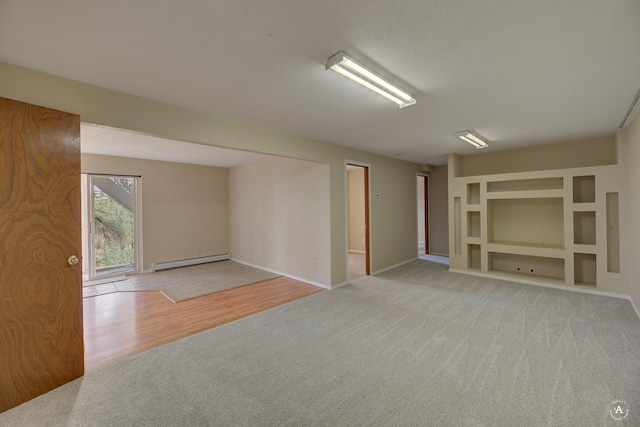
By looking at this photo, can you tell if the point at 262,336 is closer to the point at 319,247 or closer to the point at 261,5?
the point at 319,247

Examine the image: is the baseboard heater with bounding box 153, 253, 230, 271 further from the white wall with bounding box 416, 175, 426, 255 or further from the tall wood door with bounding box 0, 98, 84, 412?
the white wall with bounding box 416, 175, 426, 255

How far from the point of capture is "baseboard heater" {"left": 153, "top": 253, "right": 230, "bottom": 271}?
20.0ft

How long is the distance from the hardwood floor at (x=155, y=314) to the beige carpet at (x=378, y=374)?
0.84ft

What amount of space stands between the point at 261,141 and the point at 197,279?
3.35 m

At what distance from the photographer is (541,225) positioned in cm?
500

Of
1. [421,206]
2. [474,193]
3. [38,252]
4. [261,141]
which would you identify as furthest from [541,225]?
[38,252]

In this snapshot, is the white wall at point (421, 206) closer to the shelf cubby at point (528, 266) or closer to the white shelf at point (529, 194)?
the shelf cubby at point (528, 266)

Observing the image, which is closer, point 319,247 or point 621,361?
point 621,361

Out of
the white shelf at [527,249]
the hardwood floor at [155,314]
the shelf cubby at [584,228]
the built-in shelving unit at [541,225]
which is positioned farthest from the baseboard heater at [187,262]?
the shelf cubby at [584,228]

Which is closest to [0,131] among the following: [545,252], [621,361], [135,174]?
[135,174]

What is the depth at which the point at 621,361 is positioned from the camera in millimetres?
2314

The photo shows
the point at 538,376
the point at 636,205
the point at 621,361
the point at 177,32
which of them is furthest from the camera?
the point at 636,205

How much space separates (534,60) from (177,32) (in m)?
2.54

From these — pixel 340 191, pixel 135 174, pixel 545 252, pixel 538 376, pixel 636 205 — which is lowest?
pixel 538 376
